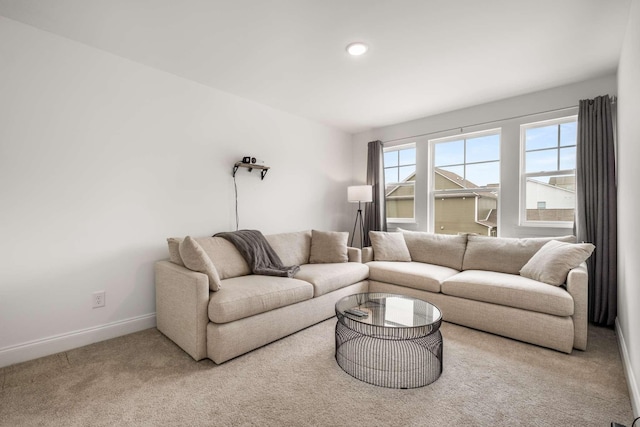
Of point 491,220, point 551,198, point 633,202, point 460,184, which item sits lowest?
point 491,220

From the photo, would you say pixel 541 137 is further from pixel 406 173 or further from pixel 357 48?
pixel 357 48

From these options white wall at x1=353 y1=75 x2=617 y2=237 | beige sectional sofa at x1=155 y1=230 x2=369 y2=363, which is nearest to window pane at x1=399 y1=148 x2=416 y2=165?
white wall at x1=353 y1=75 x2=617 y2=237

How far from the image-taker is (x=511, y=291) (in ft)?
8.27

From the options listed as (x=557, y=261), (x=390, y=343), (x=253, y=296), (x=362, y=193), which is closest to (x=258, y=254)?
(x=253, y=296)

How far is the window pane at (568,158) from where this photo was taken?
10.5 feet

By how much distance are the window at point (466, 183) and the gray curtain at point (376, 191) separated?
2.41 ft

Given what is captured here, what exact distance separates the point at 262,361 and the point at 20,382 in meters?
1.50

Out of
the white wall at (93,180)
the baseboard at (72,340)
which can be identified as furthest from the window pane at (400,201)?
the baseboard at (72,340)

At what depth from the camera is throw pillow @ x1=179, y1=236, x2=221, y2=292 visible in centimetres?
227

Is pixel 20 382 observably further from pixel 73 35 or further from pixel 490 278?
pixel 490 278

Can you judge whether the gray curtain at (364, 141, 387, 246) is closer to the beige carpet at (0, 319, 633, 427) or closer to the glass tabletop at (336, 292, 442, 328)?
the glass tabletop at (336, 292, 442, 328)

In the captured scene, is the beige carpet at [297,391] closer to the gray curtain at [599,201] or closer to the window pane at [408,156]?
the gray curtain at [599,201]

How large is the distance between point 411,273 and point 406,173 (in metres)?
1.89

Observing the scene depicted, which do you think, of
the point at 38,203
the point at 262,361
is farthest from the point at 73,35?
the point at 262,361
